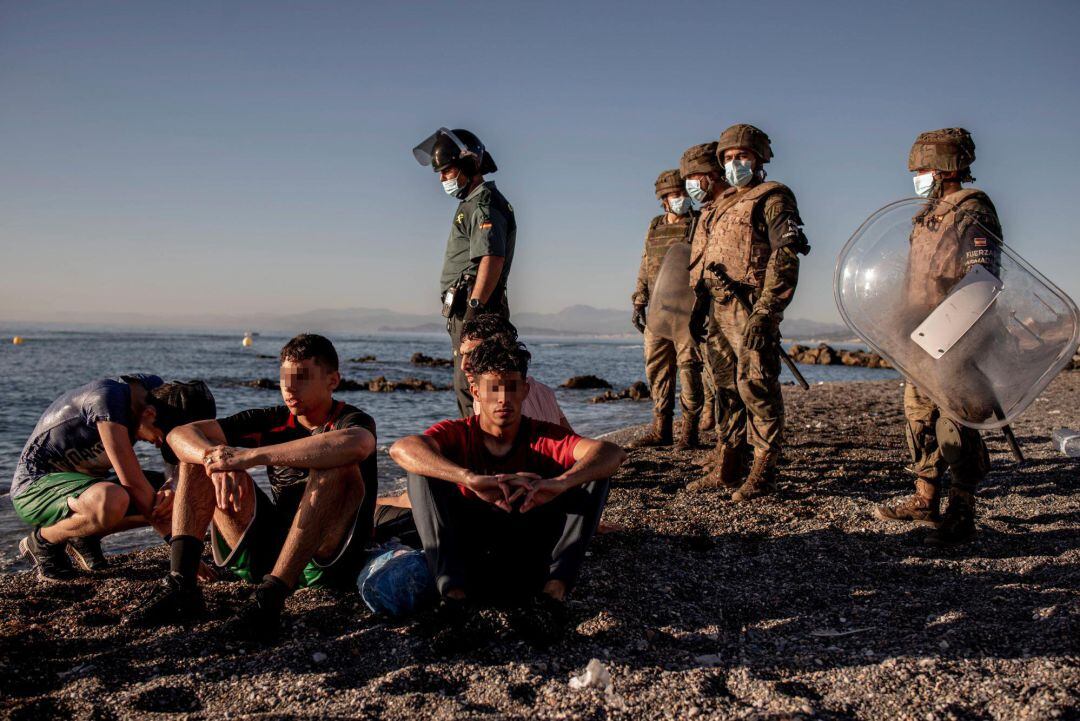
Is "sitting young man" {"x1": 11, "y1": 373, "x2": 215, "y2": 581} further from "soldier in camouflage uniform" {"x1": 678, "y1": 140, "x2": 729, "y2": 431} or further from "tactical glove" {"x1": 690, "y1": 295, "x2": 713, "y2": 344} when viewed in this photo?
"soldier in camouflage uniform" {"x1": 678, "y1": 140, "x2": 729, "y2": 431}

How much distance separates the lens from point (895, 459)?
6641 mm

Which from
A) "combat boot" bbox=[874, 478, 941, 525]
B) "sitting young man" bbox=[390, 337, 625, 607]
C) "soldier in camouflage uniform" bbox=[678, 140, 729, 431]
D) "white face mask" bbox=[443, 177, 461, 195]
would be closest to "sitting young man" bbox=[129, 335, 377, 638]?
"sitting young man" bbox=[390, 337, 625, 607]

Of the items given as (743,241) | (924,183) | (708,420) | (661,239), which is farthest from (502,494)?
(708,420)

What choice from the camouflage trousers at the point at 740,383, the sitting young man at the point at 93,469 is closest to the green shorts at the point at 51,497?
the sitting young man at the point at 93,469

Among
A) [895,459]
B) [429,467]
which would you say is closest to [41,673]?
[429,467]

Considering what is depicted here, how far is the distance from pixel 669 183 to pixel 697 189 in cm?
150

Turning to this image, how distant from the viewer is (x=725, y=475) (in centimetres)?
543

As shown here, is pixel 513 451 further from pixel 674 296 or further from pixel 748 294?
pixel 674 296

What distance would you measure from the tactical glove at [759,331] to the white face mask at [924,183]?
1.21 meters

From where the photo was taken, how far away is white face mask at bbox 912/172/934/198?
4.41 metres

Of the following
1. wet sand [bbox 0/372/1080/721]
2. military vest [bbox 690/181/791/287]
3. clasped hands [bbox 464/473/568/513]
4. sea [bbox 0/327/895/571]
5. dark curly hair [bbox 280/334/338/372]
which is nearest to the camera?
wet sand [bbox 0/372/1080/721]

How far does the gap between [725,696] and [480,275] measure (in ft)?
10.7

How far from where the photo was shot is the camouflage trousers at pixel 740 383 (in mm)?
4965

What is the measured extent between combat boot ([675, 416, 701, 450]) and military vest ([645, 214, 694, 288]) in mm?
1554
